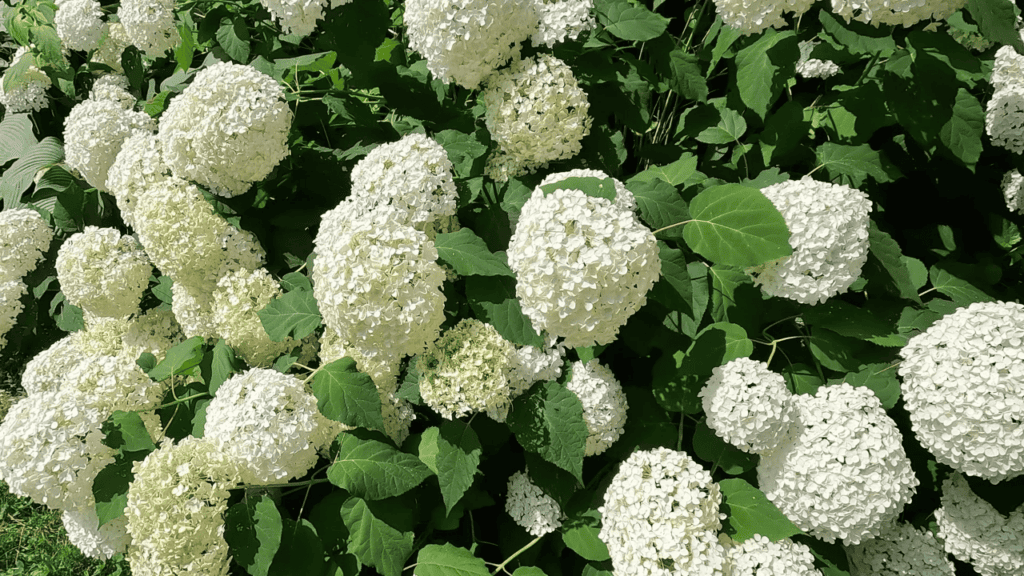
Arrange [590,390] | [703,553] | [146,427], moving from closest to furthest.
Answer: [703,553] < [590,390] < [146,427]

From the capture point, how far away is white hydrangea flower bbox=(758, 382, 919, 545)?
1911mm

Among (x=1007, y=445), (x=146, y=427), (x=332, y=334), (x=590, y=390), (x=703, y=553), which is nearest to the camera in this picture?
(x=1007, y=445)

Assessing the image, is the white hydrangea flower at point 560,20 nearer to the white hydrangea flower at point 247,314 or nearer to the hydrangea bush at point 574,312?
the hydrangea bush at point 574,312

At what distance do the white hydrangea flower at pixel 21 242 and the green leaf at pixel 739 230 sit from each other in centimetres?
418

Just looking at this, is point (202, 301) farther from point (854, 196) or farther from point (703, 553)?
point (854, 196)

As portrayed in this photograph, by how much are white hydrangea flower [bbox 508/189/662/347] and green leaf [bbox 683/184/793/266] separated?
9.0 inches

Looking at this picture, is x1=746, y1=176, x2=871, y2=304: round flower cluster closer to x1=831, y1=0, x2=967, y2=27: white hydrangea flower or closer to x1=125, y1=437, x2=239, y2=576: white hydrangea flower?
x1=831, y1=0, x2=967, y2=27: white hydrangea flower

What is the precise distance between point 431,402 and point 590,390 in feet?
2.04

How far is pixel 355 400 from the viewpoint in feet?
7.02

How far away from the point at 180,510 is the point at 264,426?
433 mm

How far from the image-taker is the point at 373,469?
2.23 meters

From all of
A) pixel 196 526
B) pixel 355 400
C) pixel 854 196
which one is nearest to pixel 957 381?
pixel 854 196

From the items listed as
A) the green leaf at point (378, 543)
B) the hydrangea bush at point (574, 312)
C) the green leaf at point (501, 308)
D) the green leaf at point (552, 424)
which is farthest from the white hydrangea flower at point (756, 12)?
the green leaf at point (378, 543)

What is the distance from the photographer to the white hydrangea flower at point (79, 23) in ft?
13.7
